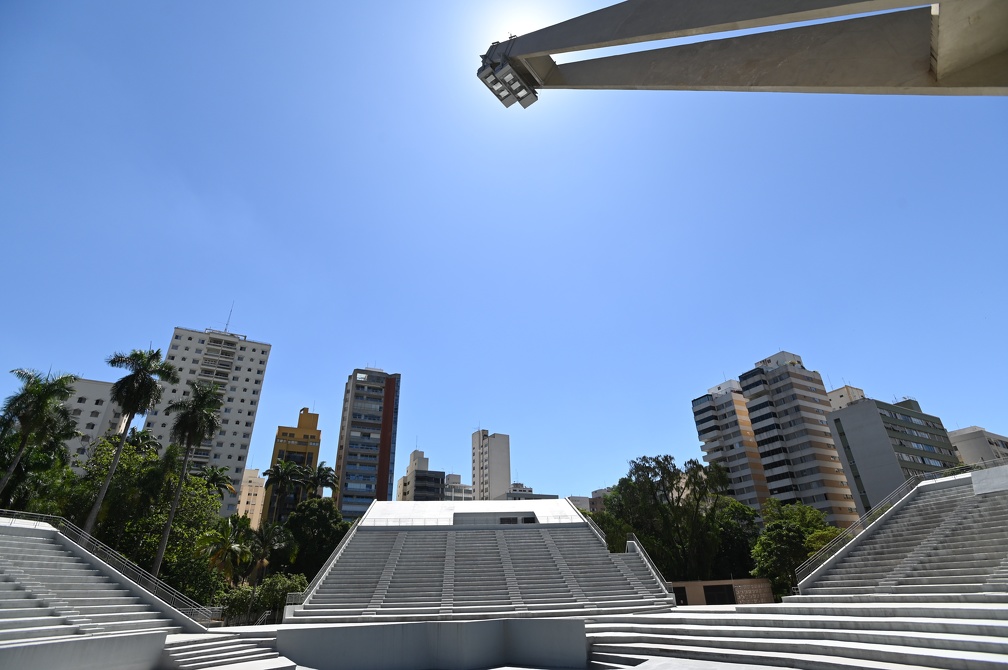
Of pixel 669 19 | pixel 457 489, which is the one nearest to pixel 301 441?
pixel 457 489

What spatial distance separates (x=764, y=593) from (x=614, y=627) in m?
20.0

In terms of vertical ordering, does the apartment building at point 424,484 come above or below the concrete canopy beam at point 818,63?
above

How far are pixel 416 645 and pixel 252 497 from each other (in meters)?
91.8

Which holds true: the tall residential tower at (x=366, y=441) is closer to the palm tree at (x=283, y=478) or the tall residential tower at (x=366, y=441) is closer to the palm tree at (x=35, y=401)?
the palm tree at (x=283, y=478)

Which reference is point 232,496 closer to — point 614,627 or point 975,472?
point 614,627

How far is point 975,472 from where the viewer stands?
17.5 metres

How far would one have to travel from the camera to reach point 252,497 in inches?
3553

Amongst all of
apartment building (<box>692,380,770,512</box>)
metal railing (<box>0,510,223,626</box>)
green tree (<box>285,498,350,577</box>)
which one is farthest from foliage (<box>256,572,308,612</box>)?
apartment building (<box>692,380,770,512</box>)

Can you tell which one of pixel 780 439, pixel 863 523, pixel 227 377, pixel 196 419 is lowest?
pixel 863 523

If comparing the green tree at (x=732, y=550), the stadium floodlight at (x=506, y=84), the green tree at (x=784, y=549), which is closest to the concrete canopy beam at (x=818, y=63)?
the stadium floodlight at (x=506, y=84)

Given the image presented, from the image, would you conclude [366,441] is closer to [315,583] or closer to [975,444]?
[315,583]

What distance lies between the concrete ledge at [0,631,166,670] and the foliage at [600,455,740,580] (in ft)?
108

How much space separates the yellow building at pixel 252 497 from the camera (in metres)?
85.9

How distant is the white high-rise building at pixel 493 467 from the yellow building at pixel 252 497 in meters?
43.8
